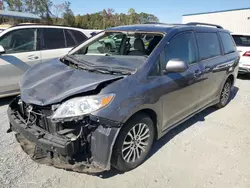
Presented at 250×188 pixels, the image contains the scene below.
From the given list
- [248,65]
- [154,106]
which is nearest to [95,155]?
[154,106]

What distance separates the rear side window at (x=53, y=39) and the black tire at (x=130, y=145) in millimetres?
3384

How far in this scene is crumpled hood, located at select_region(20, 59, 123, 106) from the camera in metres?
2.37

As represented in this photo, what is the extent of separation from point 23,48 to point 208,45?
3704 mm

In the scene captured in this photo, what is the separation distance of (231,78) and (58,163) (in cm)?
429

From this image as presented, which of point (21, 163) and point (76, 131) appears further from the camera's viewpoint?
point (21, 163)

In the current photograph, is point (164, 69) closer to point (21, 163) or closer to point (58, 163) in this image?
point (58, 163)

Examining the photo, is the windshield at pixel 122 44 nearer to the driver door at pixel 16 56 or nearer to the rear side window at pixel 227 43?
the driver door at pixel 16 56

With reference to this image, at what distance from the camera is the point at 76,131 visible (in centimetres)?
234

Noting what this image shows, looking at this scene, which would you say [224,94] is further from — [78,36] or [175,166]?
[78,36]

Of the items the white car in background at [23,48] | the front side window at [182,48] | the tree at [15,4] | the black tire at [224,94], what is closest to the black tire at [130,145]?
the front side window at [182,48]

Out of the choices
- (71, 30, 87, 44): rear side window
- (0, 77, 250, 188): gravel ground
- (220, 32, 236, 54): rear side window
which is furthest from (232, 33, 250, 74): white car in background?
(71, 30, 87, 44): rear side window

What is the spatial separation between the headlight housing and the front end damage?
7 cm

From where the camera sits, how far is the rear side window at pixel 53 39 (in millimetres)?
5162

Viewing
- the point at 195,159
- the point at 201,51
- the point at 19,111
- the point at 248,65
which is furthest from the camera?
the point at 248,65
